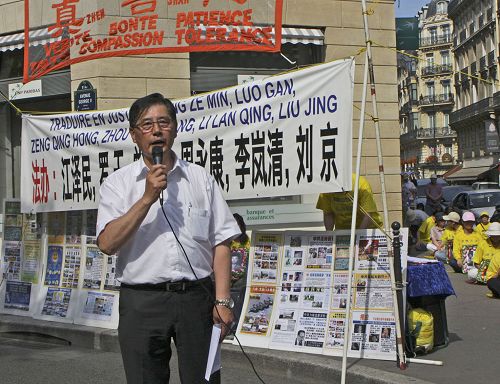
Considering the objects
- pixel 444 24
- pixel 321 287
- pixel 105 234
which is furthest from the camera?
pixel 444 24

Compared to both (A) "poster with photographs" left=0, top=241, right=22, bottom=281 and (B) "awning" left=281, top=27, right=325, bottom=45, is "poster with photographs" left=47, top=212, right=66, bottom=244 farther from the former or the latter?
(B) "awning" left=281, top=27, right=325, bottom=45

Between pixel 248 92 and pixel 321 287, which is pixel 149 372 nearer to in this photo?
pixel 321 287

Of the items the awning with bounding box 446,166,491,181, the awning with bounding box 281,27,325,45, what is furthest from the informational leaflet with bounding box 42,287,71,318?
the awning with bounding box 446,166,491,181

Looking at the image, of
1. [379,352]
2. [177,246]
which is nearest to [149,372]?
→ [177,246]

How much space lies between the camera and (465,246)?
1391 cm

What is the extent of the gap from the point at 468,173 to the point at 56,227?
65.1 metres

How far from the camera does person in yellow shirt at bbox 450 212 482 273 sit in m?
13.7

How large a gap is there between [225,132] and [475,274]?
6.21m

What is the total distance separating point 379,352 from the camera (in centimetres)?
641

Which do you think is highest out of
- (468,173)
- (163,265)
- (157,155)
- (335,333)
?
(468,173)

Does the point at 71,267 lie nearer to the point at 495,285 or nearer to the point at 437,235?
the point at 495,285

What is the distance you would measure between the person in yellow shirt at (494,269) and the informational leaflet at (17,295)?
603cm

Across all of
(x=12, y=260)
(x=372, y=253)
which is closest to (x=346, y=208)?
(x=372, y=253)

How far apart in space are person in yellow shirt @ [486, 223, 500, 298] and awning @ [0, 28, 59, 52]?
23.5ft
